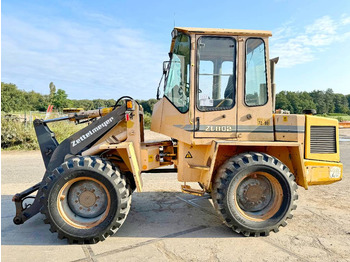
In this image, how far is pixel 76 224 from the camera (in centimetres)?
361

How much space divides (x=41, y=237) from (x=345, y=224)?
480 centimetres

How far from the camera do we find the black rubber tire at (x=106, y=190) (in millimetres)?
3480

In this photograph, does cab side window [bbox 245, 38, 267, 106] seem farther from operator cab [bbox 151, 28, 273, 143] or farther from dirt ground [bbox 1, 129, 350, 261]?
dirt ground [bbox 1, 129, 350, 261]

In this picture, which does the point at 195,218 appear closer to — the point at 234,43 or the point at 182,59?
the point at 182,59

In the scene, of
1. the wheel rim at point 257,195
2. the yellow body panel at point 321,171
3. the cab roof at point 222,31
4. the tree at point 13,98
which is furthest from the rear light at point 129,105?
the tree at point 13,98

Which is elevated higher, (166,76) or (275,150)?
(166,76)

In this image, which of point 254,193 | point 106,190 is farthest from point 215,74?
point 106,190

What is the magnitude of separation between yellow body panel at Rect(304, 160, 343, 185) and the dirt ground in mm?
758

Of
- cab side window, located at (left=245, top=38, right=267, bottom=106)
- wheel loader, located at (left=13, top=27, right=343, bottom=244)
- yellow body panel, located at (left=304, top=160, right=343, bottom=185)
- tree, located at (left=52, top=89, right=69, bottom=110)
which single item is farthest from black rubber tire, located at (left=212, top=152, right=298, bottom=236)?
tree, located at (left=52, top=89, right=69, bottom=110)

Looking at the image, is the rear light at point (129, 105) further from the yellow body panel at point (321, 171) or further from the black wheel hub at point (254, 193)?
the yellow body panel at point (321, 171)

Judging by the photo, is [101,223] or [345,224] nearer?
[101,223]

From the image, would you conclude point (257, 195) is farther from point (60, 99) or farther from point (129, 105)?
point (60, 99)

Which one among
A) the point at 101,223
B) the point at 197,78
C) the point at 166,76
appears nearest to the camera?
the point at 101,223

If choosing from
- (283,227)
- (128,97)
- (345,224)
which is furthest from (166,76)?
(345,224)
